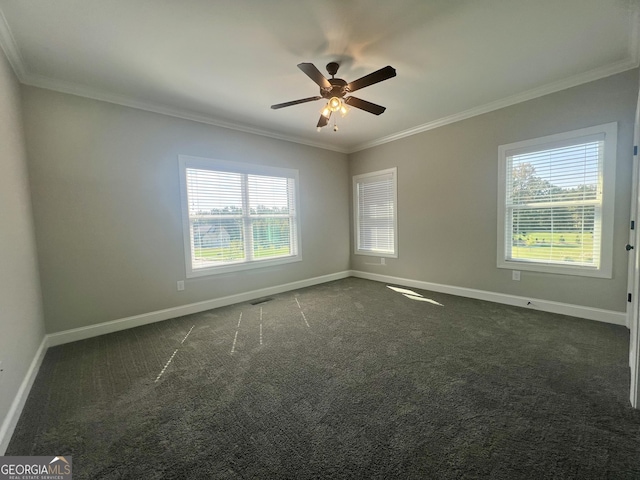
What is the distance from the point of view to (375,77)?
2135 millimetres

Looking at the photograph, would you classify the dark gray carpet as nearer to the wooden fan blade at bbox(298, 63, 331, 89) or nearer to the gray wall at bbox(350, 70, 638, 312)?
the gray wall at bbox(350, 70, 638, 312)

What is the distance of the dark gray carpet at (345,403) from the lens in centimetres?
128

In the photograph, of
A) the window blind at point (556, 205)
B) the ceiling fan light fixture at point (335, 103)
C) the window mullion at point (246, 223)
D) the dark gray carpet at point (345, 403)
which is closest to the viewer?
the dark gray carpet at point (345, 403)

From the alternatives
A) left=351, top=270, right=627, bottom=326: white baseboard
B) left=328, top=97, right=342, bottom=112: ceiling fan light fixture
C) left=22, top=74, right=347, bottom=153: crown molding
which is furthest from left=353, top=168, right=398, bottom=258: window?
left=328, top=97, right=342, bottom=112: ceiling fan light fixture

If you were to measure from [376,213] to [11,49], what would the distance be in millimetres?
4814

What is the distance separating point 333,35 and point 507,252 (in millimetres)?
3358

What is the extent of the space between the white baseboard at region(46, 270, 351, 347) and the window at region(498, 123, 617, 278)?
10.9 ft

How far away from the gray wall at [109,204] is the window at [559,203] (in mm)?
3872

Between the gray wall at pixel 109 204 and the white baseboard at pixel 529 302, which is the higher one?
the gray wall at pixel 109 204

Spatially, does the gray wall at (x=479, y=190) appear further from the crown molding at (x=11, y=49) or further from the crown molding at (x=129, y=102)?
the crown molding at (x=11, y=49)

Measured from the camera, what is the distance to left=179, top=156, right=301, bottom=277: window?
3547 millimetres

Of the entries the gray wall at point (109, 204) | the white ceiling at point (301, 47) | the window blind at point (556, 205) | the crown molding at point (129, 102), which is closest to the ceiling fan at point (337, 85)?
the white ceiling at point (301, 47)

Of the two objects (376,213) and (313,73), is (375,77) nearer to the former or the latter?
(313,73)

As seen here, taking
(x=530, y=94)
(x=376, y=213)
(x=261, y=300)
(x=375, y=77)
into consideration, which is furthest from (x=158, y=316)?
(x=530, y=94)
